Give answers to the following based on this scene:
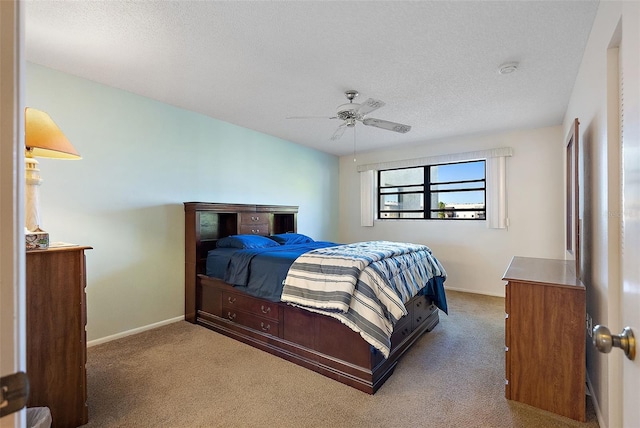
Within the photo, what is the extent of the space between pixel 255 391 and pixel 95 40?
9.10 ft

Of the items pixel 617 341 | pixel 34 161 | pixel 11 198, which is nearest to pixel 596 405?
pixel 617 341

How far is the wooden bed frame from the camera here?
88.0 inches

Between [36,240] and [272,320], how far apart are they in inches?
70.2

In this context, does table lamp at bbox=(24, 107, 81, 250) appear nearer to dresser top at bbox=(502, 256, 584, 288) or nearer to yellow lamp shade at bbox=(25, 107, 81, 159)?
yellow lamp shade at bbox=(25, 107, 81, 159)

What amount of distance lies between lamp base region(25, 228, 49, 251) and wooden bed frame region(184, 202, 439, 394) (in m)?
1.68

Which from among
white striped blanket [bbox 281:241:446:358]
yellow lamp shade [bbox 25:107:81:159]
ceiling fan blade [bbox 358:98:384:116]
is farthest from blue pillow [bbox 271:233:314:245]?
yellow lamp shade [bbox 25:107:81:159]

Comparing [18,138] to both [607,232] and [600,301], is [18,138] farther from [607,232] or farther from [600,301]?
[600,301]

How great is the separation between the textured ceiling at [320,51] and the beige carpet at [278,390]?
8.14 feet

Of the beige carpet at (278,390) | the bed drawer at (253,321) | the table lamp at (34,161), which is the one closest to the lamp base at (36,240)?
the table lamp at (34,161)

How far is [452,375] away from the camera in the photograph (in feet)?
7.68

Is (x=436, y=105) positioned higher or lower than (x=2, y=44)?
higher

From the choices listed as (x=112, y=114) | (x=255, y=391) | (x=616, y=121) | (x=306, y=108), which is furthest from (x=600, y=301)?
(x=112, y=114)

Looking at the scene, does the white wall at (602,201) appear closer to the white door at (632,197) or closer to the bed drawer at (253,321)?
the white door at (632,197)

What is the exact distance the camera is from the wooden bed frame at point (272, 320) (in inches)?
88.0
